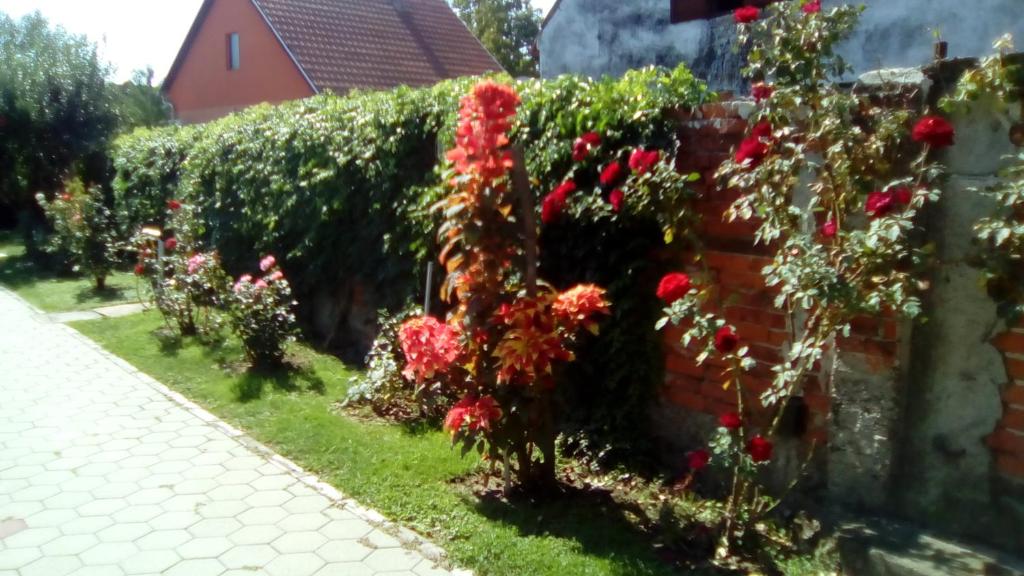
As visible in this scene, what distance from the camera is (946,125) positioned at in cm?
320

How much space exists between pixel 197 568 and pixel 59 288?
9.51 metres

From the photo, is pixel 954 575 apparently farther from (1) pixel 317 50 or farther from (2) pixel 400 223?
(1) pixel 317 50

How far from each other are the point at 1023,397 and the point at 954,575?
778 mm

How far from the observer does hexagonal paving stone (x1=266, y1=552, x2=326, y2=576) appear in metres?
3.97

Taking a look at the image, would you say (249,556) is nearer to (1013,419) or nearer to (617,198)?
(617,198)

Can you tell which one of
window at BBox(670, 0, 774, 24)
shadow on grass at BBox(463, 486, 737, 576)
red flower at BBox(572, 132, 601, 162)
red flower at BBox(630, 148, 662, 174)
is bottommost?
shadow on grass at BBox(463, 486, 737, 576)

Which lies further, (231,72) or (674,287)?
(231,72)

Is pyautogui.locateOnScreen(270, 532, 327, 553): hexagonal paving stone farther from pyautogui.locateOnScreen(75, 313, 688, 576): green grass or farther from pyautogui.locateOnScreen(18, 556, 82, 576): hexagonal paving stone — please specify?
pyautogui.locateOnScreen(18, 556, 82, 576): hexagonal paving stone

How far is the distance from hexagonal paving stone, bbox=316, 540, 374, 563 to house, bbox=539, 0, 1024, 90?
5.32 m

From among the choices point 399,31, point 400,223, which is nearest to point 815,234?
point 400,223

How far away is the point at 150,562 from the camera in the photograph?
409 centimetres

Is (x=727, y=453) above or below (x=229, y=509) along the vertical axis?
above

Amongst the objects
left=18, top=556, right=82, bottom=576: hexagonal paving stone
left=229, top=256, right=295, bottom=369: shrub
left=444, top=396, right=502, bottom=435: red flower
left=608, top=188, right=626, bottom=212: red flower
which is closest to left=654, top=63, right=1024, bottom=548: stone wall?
left=608, top=188, right=626, bottom=212: red flower

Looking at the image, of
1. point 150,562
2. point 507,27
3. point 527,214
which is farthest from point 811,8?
point 507,27
